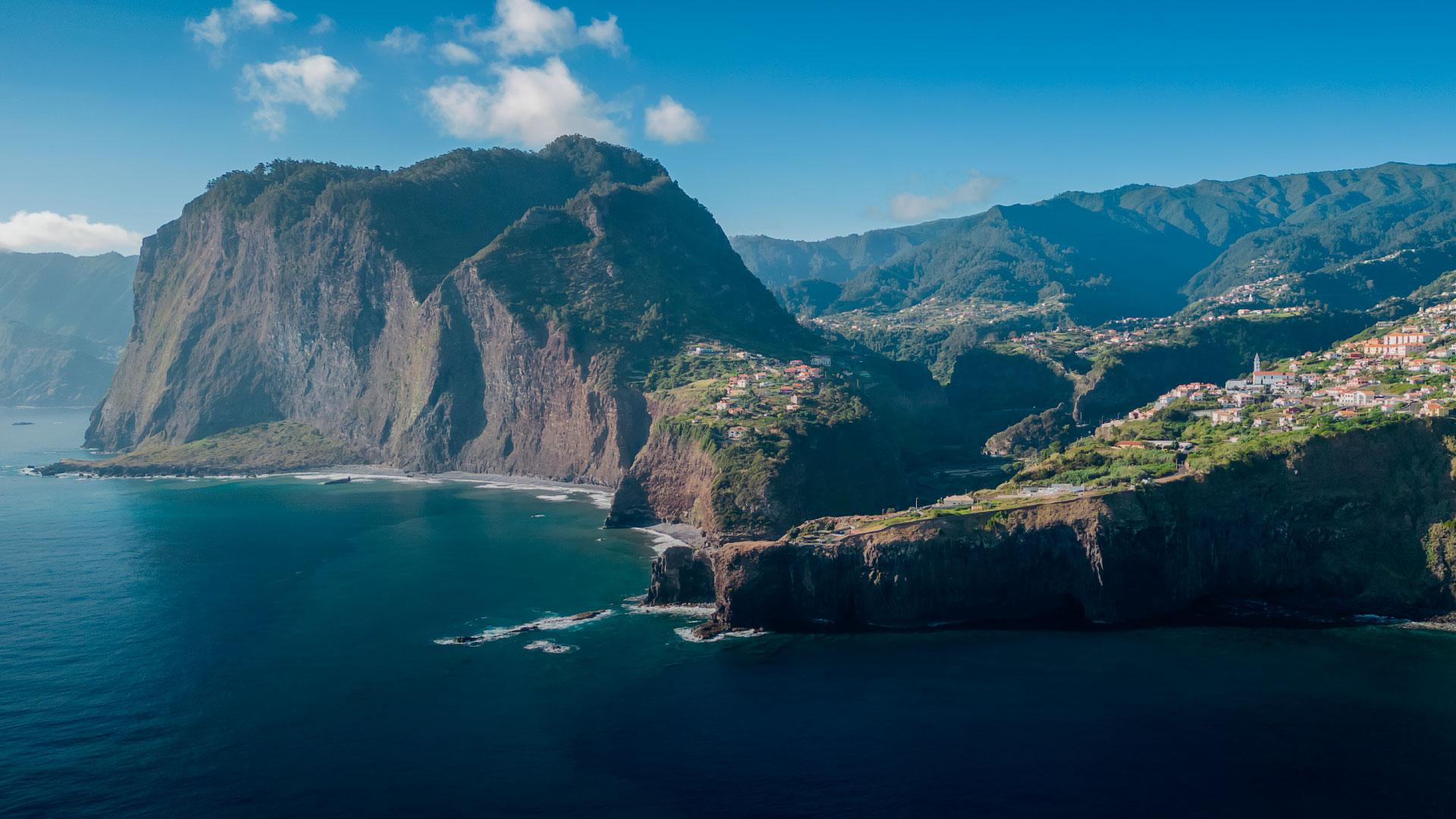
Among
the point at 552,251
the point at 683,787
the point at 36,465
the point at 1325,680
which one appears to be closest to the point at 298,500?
the point at 552,251

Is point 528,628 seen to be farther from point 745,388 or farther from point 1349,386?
point 1349,386

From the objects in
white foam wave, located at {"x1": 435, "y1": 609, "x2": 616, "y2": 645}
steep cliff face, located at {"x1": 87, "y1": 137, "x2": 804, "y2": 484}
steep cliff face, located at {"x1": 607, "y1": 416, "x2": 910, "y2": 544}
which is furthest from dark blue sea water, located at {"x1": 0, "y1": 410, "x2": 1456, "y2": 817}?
steep cliff face, located at {"x1": 87, "y1": 137, "x2": 804, "y2": 484}

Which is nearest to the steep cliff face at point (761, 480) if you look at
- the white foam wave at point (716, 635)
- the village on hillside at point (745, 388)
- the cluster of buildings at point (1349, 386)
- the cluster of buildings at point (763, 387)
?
the village on hillside at point (745, 388)

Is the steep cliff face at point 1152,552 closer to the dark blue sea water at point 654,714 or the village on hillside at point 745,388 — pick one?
the dark blue sea water at point 654,714

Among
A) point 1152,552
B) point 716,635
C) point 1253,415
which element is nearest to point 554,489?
point 716,635

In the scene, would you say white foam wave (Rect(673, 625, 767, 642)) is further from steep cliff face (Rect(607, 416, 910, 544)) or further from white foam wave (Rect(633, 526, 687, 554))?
white foam wave (Rect(633, 526, 687, 554))

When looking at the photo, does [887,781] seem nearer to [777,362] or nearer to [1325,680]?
[1325,680]
